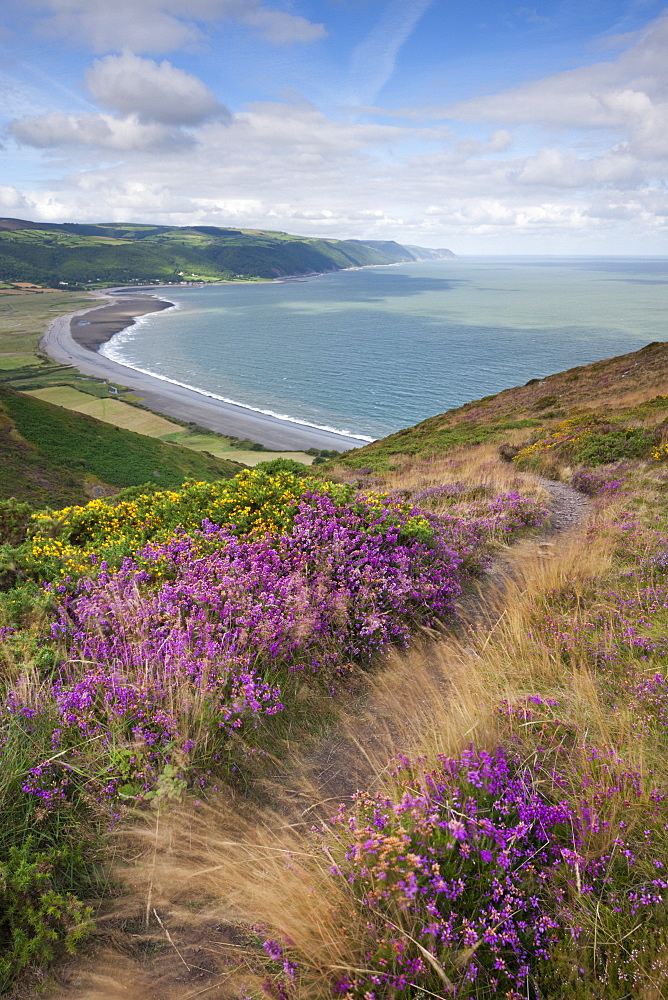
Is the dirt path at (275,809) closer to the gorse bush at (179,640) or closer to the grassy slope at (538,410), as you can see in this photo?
the gorse bush at (179,640)

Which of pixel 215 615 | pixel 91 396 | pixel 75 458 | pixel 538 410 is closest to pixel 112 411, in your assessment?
pixel 91 396

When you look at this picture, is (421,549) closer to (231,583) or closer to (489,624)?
(489,624)

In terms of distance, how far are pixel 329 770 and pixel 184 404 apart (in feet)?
302

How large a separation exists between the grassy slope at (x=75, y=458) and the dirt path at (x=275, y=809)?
1391 inches

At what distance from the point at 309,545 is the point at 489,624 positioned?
224 centimetres

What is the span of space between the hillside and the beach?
60207 millimetres

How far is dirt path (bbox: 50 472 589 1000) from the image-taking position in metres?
2.27

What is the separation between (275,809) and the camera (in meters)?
3.20

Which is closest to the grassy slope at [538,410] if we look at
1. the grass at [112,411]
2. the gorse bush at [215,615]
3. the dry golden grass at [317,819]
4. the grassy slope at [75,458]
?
the gorse bush at [215,615]

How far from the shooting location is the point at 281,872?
250 cm

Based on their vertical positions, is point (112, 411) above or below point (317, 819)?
above

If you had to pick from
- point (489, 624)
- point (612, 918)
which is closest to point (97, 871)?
point (612, 918)

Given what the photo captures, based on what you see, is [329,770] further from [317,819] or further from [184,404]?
[184,404]

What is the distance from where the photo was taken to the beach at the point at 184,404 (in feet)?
232
